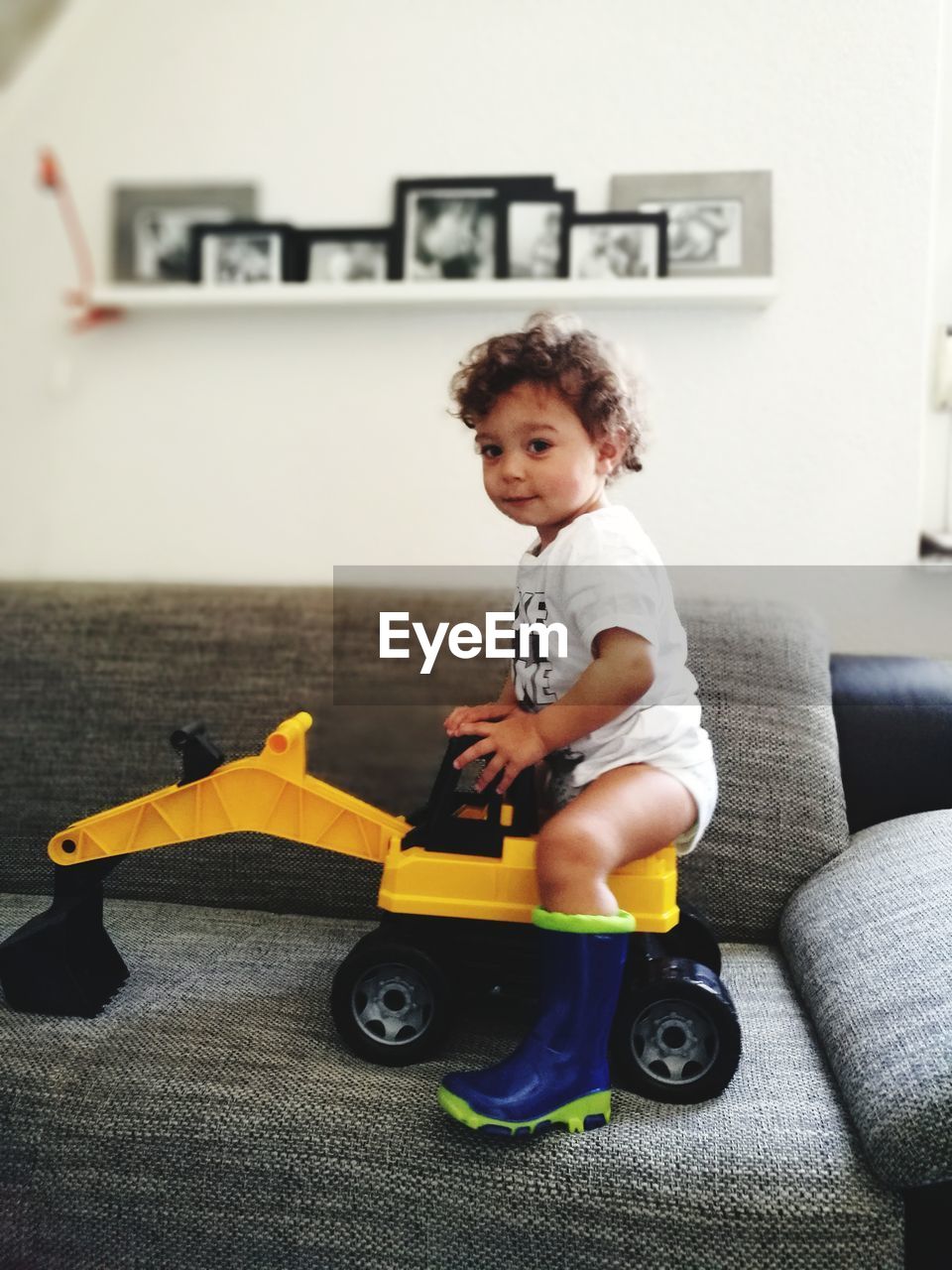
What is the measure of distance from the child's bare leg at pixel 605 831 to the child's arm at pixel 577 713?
63mm

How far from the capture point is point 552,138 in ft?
5.91

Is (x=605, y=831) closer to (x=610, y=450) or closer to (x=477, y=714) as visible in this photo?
(x=477, y=714)

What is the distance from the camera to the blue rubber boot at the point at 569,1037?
0.96 m

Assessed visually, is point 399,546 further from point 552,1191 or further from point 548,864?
point 552,1191

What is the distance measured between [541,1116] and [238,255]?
4.91ft

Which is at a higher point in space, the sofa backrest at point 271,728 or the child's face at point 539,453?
the child's face at point 539,453

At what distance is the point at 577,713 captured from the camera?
1078 mm

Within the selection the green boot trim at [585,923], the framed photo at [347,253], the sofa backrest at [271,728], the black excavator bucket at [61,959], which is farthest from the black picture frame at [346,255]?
the green boot trim at [585,923]

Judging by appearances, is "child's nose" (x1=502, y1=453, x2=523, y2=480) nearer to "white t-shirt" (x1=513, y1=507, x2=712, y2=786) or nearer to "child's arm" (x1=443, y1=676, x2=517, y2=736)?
"white t-shirt" (x1=513, y1=507, x2=712, y2=786)

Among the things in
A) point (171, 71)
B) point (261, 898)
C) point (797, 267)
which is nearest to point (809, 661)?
point (797, 267)

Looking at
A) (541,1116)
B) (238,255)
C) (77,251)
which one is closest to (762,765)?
(541,1116)

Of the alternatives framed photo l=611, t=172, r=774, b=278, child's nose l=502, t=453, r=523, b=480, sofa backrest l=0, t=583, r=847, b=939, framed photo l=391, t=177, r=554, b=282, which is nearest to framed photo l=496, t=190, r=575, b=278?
framed photo l=391, t=177, r=554, b=282

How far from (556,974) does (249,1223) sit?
35cm

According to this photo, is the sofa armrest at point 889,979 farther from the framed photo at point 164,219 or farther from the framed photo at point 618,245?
the framed photo at point 164,219
